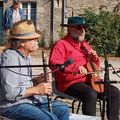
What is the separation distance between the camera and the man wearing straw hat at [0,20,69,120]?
476 centimetres

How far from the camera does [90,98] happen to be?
620 centimetres

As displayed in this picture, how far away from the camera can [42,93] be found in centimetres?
478

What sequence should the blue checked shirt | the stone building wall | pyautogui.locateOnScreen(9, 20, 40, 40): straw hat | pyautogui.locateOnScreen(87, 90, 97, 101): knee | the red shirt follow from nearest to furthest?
the blue checked shirt, pyautogui.locateOnScreen(9, 20, 40, 40): straw hat, pyautogui.locateOnScreen(87, 90, 97, 101): knee, the red shirt, the stone building wall

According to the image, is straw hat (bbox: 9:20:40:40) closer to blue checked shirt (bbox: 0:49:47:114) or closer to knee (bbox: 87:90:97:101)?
blue checked shirt (bbox: 0:49:47:114)

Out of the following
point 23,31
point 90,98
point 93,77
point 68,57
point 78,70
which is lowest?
point 90,98

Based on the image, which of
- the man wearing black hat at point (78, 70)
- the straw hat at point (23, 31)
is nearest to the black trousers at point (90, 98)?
the man wearing black hat at point (78, 70)

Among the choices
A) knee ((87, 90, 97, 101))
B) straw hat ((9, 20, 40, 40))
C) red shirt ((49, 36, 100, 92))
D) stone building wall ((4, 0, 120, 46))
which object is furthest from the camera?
stone building wall ((4, 0, 120, 46))

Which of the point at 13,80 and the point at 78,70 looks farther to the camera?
the point at 78,70

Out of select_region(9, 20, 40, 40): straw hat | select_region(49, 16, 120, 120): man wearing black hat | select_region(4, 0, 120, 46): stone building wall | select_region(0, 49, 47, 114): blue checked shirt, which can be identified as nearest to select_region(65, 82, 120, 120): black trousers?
select_region(49, 16, 120, 120): man wearing black hat

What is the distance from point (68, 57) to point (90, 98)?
61cm

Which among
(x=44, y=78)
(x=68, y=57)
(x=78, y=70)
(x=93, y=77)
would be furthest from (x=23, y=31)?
(x=93, y=77)

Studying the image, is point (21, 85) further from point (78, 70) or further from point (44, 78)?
point (78, 70)

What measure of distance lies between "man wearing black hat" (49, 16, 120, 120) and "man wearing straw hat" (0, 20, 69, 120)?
3.76 ft

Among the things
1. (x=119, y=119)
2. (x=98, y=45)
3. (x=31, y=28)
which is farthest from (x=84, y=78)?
(x=98, y=45)
